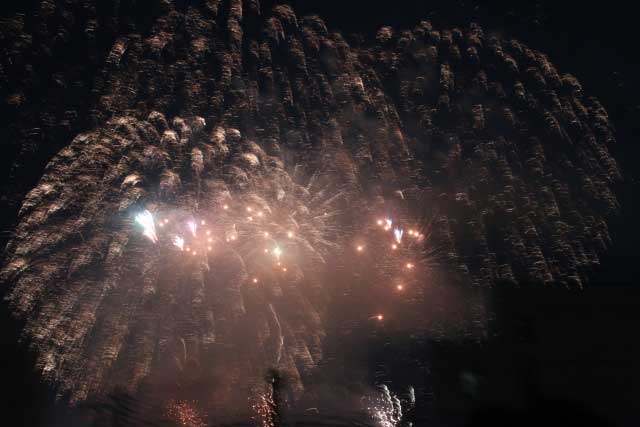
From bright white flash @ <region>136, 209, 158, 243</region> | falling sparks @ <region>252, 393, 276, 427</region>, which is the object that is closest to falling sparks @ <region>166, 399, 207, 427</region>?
falling sparks @ <region>252, 393, 276, 427</region>

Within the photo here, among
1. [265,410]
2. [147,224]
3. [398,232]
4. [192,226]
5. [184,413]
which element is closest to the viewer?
[147,224]

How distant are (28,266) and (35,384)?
70.9ft

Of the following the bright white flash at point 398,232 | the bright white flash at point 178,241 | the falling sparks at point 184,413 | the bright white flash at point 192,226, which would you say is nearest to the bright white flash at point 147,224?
the bright white flash at point 178,241

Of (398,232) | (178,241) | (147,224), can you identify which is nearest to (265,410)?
(178,241)

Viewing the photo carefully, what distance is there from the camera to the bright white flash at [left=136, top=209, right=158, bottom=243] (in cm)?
1384

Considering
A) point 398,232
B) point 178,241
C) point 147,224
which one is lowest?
point 178,241

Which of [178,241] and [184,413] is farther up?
[178,241]

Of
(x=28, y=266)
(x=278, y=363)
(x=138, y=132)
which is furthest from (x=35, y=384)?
(x=138, y=132)

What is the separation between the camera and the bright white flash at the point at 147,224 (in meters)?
13.8

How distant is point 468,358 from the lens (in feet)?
104

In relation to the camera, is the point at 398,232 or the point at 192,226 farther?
the point at 398,232

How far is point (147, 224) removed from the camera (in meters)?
14.2

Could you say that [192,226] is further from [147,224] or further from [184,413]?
[184,413]

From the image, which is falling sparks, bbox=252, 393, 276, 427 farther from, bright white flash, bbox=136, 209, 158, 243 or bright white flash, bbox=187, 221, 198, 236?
bright white flash, bbox=136, 209, 158, 243
